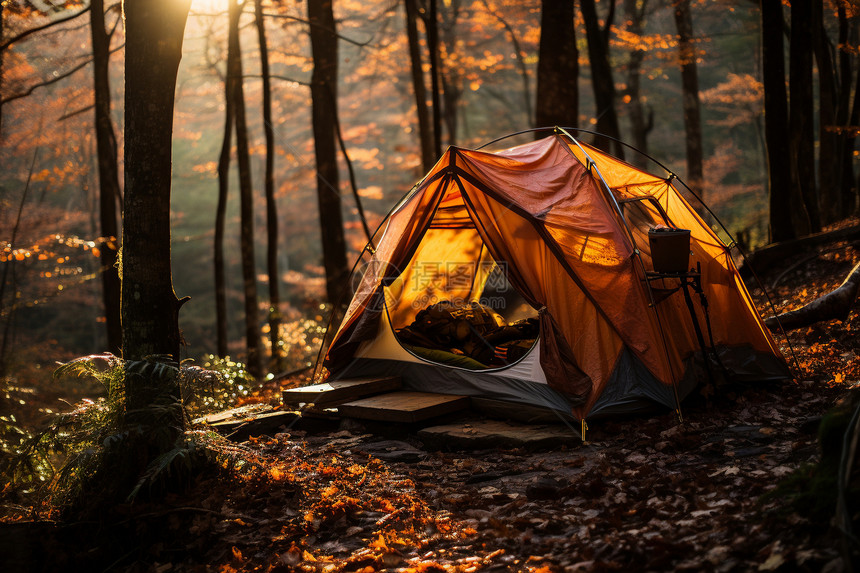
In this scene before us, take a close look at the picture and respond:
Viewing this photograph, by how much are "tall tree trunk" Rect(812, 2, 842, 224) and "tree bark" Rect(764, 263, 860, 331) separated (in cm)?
540

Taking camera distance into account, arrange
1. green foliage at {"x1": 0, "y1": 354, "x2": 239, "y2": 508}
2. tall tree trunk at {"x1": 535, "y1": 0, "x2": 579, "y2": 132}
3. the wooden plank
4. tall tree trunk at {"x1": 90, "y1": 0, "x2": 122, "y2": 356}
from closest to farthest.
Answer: green foliage at {"x1": 0, "y1": 354, "x2": 239, "y2": 508}, the wooden plank, tall tree trunk at {"x1": 90, "y1": 0, "x2": 122, "y2": 356}, tall tree trunk at {"x1": 535, "y1": 0, "x2": 579, "y2": 132}

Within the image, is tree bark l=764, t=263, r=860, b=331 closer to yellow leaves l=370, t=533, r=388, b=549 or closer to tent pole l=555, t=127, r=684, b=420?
tent pole l=555, t=127, r=684, b=420

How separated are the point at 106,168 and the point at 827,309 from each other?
9.47 meters

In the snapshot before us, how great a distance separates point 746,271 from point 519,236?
467 centimetres

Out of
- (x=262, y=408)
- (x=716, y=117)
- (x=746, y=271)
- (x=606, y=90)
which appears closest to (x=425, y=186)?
(x=262, y=408)

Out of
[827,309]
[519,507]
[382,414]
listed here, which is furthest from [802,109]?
[519,507]

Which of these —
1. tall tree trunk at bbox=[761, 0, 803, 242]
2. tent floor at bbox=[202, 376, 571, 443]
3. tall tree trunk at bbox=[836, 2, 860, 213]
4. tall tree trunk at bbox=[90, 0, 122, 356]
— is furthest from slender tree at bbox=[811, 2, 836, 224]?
tall tree trunk at bbox=[90, 0, 122, 356]

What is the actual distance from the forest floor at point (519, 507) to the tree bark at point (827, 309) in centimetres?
120

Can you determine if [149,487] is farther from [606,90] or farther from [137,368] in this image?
[606,90]

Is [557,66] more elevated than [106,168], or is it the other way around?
[557,66]

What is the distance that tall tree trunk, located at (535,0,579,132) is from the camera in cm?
933

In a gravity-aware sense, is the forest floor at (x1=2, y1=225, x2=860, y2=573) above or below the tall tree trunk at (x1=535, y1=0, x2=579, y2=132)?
below

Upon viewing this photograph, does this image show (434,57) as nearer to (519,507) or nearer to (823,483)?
(519,507)

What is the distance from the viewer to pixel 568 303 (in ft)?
19.1
